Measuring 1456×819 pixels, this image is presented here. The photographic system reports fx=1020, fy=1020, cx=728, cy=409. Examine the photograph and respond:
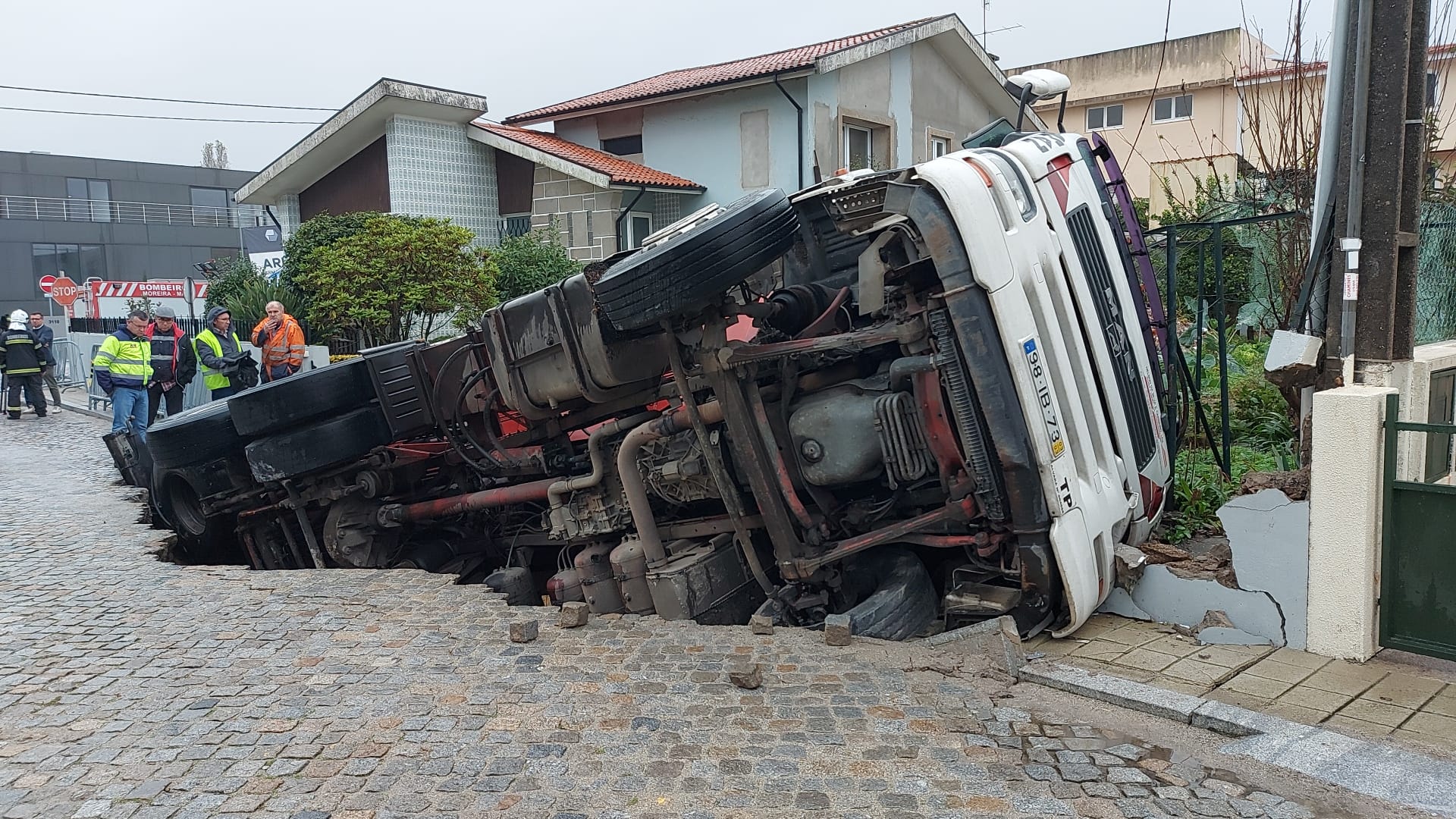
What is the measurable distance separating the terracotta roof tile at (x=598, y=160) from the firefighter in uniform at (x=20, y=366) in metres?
8.04

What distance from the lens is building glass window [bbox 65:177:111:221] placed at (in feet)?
148

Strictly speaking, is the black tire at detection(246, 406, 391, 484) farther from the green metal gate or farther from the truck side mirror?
the green metal gate

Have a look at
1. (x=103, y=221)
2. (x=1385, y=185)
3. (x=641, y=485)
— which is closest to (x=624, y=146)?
(x=641, y=485)

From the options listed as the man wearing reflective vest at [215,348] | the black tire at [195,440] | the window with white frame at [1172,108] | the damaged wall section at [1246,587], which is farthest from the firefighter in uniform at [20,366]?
the window with white frame at [1172,108]

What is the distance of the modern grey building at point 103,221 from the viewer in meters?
42.7

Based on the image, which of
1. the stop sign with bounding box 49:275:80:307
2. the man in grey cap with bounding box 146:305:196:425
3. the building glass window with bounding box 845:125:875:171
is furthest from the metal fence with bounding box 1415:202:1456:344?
the stop sign with bounding box 49:275:80:307

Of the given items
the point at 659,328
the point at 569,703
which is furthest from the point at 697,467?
the point at 569,703

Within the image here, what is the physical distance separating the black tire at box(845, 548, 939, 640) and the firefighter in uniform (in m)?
14.9

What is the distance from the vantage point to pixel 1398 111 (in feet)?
14.4

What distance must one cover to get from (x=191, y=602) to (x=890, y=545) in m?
3.79

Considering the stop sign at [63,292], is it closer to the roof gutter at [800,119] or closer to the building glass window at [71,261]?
the roof gutter at [800,119]

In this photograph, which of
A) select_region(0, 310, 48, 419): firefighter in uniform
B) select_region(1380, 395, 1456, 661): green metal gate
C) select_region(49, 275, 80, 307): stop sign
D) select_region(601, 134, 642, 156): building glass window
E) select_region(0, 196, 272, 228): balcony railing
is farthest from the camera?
select_region(0, 196, 272, 228): balcony railing

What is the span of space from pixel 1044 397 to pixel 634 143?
16178 millimetres

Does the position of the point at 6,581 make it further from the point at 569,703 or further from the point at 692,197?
the point at 692,197
